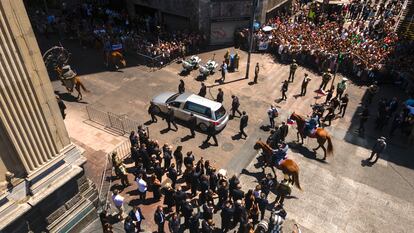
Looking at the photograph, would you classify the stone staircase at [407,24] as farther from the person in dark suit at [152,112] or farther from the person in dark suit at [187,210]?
the person in dark suit at [187,210]

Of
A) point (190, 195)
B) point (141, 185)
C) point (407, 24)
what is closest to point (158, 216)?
point (141, 185)

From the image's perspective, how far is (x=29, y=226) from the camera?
11273 mm

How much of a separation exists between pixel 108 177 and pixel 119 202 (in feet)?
9.61

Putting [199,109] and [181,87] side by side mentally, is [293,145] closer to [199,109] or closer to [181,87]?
[199,109]

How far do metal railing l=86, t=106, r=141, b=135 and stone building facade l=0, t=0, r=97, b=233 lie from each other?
22.6ft

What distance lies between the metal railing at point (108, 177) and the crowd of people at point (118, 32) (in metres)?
10.7

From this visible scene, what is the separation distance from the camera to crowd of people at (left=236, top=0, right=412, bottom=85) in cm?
2498

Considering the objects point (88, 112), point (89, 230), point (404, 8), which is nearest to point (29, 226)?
point (89, 230)

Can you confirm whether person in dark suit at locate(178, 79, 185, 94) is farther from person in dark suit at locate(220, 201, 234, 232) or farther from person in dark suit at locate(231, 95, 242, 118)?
person in dark suit at locate(220, 201, 234, 232)

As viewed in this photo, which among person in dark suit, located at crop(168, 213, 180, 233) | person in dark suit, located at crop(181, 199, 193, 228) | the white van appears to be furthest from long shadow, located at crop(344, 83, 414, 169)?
person in dark suit, located at crop(168, 213, 180, 233)

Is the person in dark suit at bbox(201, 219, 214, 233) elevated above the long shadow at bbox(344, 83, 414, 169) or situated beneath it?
elevated above

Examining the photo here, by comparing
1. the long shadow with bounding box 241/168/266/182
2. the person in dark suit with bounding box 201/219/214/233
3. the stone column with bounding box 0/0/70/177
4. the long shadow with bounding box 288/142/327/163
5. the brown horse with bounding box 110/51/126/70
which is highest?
the stone column with bounding box 0/0/70/177

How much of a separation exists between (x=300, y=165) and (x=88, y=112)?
1281 cm

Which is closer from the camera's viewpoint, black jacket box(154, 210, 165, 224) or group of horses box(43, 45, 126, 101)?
black jacket box(154, 210, 165, 224)
